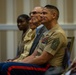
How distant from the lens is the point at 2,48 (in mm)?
4402

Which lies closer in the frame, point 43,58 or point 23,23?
point 43,58

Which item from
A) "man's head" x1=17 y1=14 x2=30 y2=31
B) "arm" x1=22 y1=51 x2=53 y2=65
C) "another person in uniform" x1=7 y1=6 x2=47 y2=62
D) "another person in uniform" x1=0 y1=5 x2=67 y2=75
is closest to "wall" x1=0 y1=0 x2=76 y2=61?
"man's head" x1=17 y1=14 x2=30 y2=31

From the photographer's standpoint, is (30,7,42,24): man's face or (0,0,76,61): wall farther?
(0,0,76,61): wall

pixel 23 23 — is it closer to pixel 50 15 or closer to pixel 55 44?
pixel 50 15

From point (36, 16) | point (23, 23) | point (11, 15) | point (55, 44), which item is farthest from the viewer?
point (11, 15)

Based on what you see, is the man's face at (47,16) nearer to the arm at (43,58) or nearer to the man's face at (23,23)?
the arm at (43,58)

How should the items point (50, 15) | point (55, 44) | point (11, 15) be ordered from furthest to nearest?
point (11, 15) → point (50, 15) → point (55, 44)

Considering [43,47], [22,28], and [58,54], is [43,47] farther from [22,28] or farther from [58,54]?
[22,28]

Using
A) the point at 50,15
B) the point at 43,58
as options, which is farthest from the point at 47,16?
the point at 43,58

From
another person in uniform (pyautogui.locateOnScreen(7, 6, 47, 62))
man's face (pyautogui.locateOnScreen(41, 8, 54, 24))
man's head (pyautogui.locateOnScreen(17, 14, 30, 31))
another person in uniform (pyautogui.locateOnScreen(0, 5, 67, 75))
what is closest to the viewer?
another person in uniform (pyautogui.locateOnScreen(0, 5, 67, 75))

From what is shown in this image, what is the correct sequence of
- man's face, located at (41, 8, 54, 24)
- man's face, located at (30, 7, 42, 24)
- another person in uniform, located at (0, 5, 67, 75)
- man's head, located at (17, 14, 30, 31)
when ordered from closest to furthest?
another person in uniform, located at (0, 5, 67, 75)
man's face, located at (41, 8, 54, 24)
man's face, located at (30, 7, 42, 24)
man's head, located at (17, 14, 30, 31)

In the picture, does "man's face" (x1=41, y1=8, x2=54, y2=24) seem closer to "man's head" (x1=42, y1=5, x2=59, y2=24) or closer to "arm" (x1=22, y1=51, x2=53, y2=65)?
"man's head" (x1=42, y1=5, x2=59, y2=24)

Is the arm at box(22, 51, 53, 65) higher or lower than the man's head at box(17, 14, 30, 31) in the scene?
lower

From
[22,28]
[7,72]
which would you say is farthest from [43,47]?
[22,28]
